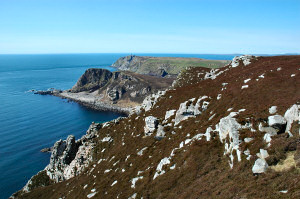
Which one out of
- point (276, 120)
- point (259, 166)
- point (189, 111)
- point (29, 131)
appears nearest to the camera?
point (259, 166)

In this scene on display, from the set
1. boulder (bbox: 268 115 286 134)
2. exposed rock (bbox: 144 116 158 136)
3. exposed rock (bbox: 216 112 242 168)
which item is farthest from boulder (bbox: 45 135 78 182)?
boulder (bbox: 268 115 286 134)

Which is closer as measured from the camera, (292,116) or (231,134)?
(292,116)

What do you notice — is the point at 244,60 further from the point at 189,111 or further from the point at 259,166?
the point at 259,166

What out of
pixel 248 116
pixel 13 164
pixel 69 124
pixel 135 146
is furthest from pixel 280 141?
pixel 69 124

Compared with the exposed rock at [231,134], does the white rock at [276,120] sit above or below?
above

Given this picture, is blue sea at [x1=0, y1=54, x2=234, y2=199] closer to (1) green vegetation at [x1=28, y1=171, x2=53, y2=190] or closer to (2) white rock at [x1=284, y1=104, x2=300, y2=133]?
(1) green vegetation at [x1=28, y1=171, x2=53, y2=190]

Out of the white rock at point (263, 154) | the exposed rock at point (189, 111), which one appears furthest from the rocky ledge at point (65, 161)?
the white rock at point (263, 154)

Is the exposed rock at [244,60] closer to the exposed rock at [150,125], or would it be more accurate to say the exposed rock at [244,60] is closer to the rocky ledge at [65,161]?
the exposed rock at [150,125]

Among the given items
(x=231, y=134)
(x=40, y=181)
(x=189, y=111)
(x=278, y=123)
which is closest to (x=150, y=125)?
(x=189, y=111)
